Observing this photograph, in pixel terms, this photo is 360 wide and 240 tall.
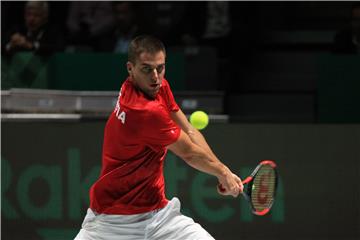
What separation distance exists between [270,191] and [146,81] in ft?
4.32

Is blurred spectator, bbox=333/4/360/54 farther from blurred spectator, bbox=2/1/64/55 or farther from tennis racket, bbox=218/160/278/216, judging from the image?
tennis racket, bbox=218/160/278/216

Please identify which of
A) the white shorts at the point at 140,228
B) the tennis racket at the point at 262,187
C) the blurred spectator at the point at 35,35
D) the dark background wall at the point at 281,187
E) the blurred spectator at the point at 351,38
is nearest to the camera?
the white shorts at the point at 140,228

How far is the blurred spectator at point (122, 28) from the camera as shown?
9562mm

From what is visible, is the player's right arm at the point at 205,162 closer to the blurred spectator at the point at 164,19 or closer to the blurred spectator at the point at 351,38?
the blurred spectator at the point at 351,38

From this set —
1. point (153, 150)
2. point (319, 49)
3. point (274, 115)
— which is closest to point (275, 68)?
point (319, 49)

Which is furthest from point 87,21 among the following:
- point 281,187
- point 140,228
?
point 140,228

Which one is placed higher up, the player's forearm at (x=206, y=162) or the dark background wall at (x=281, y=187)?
the player's forearm at (x=206, y=162)

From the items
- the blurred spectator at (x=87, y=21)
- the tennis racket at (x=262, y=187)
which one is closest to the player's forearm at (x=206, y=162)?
the tennis racket at (x=262, y=187)

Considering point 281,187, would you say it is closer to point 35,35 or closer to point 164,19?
point 35,35

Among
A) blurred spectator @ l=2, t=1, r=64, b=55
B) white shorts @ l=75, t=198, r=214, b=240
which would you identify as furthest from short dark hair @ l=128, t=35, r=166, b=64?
blurred spectator @ l=2, t=1, r=64, b=55

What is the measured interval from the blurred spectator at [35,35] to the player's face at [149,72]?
440cm

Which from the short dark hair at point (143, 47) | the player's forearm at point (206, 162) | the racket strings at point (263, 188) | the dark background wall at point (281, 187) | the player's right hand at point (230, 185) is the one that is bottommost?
the dark background wall at point (281, 187)

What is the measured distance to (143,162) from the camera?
17.1 ft

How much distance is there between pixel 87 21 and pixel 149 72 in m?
5.43
